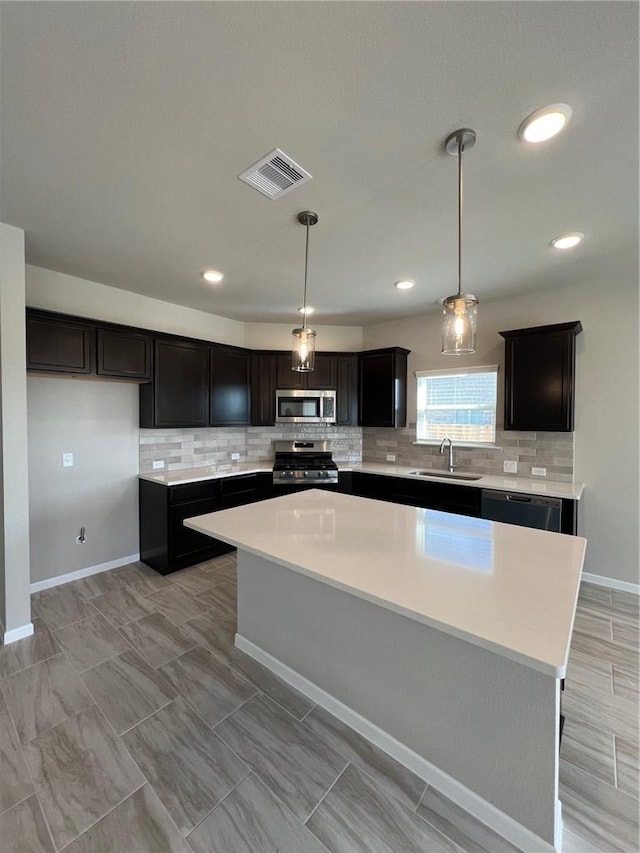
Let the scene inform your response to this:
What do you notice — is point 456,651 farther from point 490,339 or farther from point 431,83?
point 490,339

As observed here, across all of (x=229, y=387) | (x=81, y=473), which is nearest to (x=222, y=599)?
(x=81, y=473)

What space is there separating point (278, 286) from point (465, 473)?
9.39ft

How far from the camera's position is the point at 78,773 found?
1.48 meters

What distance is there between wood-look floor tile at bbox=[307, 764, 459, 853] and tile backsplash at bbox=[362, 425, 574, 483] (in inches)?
120

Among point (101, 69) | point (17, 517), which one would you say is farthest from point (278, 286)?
point (17, 517)

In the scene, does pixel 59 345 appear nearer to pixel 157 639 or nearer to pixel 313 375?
pixel 157 639

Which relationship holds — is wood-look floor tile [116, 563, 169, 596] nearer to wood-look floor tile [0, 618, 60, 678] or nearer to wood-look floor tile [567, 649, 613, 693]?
wood-look floor tile [0, 618, 60, 678]

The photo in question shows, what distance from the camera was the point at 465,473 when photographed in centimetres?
393

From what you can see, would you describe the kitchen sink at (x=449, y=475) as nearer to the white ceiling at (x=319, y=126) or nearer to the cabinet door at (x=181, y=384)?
the white ceiling at (x=319, y=126)

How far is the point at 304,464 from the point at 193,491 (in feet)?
4.49

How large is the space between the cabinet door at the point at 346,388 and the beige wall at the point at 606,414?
80.9 inches

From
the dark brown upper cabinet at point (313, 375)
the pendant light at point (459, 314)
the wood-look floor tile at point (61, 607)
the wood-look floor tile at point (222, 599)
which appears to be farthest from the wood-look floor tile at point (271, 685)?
the dark brown upper cabinet at point (313, 375)

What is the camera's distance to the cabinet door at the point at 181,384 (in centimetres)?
351

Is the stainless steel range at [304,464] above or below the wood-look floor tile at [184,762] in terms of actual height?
above
